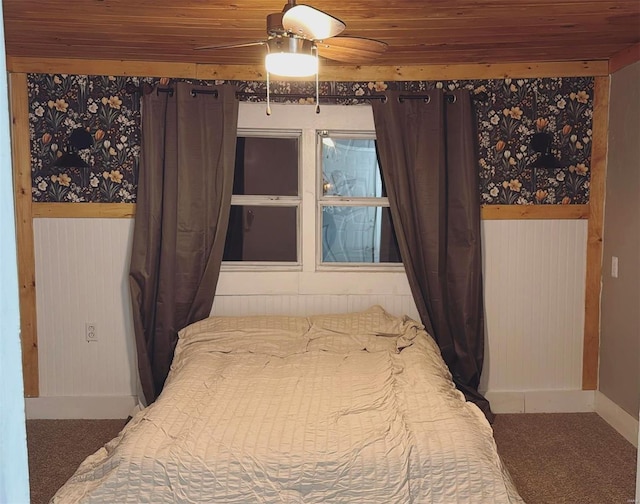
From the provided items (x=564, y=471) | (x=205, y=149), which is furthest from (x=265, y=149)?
(x=564, y=471)

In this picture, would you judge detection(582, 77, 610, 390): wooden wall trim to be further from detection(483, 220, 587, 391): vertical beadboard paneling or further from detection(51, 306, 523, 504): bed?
detection(51, 306, 523, 504): bed

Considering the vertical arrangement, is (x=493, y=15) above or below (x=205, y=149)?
above

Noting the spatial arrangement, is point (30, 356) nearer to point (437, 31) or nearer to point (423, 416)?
point (423, 416)

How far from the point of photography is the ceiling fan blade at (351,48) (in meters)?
2.36

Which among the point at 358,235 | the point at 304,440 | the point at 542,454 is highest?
the point at 358,235

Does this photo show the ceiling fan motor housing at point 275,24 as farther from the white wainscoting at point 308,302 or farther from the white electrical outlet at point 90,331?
the white electrical outlet at point 90,331

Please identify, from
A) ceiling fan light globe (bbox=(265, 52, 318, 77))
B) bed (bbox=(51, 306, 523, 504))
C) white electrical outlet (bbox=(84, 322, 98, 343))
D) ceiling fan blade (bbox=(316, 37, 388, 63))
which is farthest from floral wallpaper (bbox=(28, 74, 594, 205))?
ceiling fan light globe (bbox=(265, 52, 318, 77))

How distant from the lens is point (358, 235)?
4000mm

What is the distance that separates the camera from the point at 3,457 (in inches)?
22.2

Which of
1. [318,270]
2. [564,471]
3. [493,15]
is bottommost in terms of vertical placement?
[564,471]

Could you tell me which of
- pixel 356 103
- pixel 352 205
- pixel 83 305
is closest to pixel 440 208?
pixel 352 205

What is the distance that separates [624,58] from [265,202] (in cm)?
233

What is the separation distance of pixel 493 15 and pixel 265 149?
1.71 metres

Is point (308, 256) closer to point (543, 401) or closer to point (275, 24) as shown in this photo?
point (543, 401)
